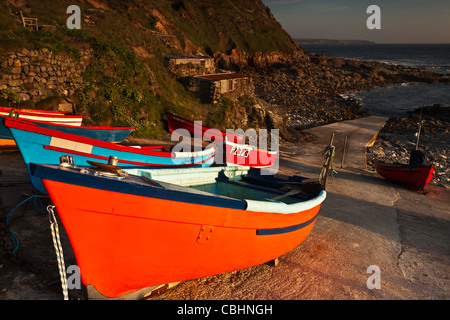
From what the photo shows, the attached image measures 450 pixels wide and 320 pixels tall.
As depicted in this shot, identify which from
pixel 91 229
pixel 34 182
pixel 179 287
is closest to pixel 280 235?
pixel 179 287

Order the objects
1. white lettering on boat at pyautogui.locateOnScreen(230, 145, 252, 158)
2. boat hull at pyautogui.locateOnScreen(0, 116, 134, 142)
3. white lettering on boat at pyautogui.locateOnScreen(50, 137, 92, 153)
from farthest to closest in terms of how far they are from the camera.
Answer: white lettering on boat at pyautogui.locateOnScreen(230, 145, 252, 158) < boat hull at pyautogui.locateOnScreen(0, 116, 134, 142) < white lettering on boat at pyautogui.locateOnScreen(50, 137, 92, 153)

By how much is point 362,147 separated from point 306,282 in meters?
18.8

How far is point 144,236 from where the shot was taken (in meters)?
4.59

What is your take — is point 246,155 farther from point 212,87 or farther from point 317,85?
point 317,85

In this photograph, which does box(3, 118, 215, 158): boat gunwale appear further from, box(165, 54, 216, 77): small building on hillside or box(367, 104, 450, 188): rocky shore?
box(367, 104, 450, 188): rocky shore

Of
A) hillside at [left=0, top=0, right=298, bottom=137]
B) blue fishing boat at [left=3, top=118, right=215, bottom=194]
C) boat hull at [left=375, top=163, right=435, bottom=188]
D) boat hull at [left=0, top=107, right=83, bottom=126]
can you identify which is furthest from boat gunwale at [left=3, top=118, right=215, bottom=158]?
boat hull at [left=375, top=163, right=435, bottom=188]

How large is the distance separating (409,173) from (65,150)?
47.3ft

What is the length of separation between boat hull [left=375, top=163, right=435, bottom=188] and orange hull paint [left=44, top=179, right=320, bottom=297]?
11.6m

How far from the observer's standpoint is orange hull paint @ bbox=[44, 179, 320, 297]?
4238mm

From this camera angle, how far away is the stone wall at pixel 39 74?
13.7 m

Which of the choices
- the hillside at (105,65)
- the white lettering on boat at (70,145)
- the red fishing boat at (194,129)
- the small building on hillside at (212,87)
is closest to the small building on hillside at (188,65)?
the hillside at (105,65)

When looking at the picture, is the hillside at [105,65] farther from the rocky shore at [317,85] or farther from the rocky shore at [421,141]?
the rocky shore at [421,141]

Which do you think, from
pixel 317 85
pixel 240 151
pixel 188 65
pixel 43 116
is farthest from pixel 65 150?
pixel 317 85

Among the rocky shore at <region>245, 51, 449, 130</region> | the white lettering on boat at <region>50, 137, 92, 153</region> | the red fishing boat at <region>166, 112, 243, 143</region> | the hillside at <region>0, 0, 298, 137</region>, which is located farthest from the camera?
the rocky shore at <region>245, 51, 449, 130</region>
